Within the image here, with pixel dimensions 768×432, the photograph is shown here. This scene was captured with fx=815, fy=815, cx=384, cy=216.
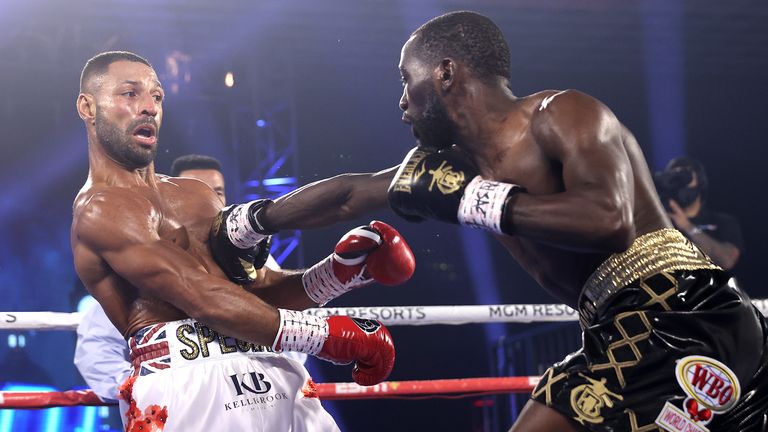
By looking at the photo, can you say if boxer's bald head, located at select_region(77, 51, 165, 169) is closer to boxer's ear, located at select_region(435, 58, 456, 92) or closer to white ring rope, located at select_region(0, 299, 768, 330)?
white ring rope, located at select_region(0, 299, 768, 330)

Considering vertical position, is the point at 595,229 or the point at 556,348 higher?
the point at 595,229

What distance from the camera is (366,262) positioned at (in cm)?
239

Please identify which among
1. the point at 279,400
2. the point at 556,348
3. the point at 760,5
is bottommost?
the point at 556,348

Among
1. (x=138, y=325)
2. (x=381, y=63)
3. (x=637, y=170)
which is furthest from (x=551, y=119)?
(x=381, y=63)

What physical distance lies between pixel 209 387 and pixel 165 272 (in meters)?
0.32

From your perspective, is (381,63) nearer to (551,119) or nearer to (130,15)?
(130,15)

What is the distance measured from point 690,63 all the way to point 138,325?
22.7 feet

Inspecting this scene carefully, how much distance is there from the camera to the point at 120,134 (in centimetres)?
242

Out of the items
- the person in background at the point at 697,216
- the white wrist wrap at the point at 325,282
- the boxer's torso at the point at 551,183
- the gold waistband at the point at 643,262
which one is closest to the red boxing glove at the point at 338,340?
the white wrist wrap at the point at 325,282

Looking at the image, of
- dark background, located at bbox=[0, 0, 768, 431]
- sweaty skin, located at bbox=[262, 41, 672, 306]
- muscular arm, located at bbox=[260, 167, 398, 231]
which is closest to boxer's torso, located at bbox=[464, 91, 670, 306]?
sweaty skin, located at bbox=[262, 41, 672, 306]

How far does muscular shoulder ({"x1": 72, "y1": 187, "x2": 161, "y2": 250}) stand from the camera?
2.18 meters

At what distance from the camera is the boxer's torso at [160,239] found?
226 cm

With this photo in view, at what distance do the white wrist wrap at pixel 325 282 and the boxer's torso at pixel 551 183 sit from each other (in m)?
0.68

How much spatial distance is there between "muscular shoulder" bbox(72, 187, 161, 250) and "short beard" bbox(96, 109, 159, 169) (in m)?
0.13
